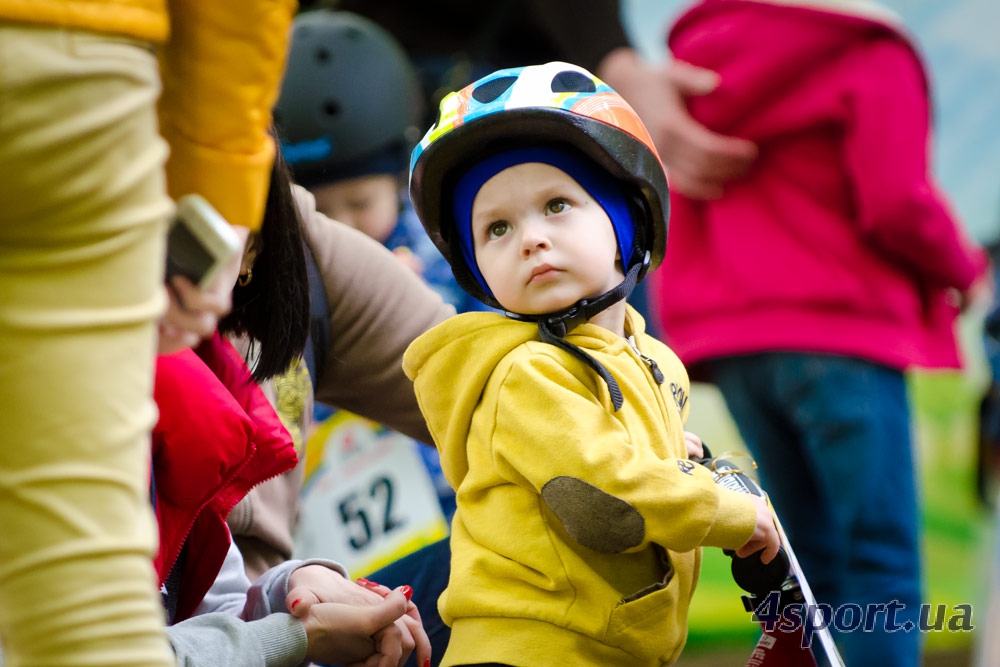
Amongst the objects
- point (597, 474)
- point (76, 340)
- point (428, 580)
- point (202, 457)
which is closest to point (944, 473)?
point (428, 580)

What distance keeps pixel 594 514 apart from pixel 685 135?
1583 millimetres

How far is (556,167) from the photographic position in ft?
4.88

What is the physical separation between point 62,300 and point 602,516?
649 millimetres

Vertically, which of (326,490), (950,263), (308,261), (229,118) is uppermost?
(229,118)

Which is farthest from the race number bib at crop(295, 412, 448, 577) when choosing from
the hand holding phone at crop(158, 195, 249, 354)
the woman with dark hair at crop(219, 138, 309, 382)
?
the hand holding phone at crop(158, 195, 249, 354)

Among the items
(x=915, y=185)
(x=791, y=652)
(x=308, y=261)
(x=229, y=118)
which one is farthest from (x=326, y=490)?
(x=229, y=118)

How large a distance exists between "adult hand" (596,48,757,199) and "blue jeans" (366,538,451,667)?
1219 millimetres

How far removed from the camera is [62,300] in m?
0.90

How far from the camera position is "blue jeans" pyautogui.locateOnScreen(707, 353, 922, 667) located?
250 centimetres

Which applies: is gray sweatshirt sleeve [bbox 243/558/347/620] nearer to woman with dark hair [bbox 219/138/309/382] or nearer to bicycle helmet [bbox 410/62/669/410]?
woman with dark hair [bbox 219/138/309/382]

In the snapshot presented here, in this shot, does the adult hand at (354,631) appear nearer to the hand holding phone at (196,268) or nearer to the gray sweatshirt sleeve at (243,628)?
the gray sweatshirt sleeve at (243,628)

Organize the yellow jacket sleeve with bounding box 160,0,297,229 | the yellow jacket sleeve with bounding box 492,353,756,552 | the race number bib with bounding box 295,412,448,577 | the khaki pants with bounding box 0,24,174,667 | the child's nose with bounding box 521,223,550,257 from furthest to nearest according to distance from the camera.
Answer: the race number bib with bounding box 295,412,448,577
the child's nose with bounding box 521,223,550,257
the yellow jacket sleeve with bounding box 492,353,756,552
the yellow jacket sleeve with bounding box 160,0,297,229
the khaki pants with bounding box 0,24,174,667

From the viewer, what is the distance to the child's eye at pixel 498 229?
4.95ft

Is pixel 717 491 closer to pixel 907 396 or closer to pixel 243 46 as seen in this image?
pixel 243 46
